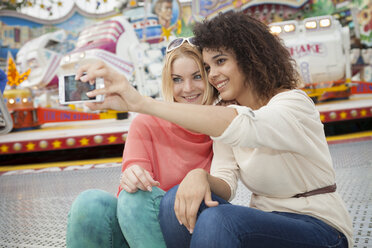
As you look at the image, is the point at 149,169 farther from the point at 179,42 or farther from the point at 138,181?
the point at 179,42

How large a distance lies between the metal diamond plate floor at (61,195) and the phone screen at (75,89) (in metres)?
0.88

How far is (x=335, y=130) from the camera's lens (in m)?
3.84

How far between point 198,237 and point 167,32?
5620mm

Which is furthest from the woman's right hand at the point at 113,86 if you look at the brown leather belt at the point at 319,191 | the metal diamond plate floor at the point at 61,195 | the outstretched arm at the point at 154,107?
the metal diamond plate floor at the point at 61,195

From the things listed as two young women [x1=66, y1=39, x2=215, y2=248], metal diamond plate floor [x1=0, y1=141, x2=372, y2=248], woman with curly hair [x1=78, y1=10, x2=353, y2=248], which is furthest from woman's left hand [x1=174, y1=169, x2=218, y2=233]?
metal diamond plate floor [x1=0, y1=141, x2=372, y2=248]

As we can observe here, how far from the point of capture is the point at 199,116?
2.41 feet

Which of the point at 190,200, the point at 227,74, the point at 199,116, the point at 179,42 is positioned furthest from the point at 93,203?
the point at 179,42

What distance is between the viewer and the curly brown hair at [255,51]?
95cm

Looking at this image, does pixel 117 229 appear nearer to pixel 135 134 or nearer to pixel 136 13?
pixel 135 134

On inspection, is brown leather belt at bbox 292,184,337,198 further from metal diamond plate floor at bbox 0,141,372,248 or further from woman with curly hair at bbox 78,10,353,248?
metal diamond plate floor at bbox 0,141,372,248

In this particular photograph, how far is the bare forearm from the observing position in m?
0.73

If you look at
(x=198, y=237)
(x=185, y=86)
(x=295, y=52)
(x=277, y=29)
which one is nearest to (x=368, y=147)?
(x=295, y=52)

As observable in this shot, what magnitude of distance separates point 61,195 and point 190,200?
1686 millimetres

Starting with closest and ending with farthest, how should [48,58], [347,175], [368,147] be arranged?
[347,175] < [368,147] < [48,58]
